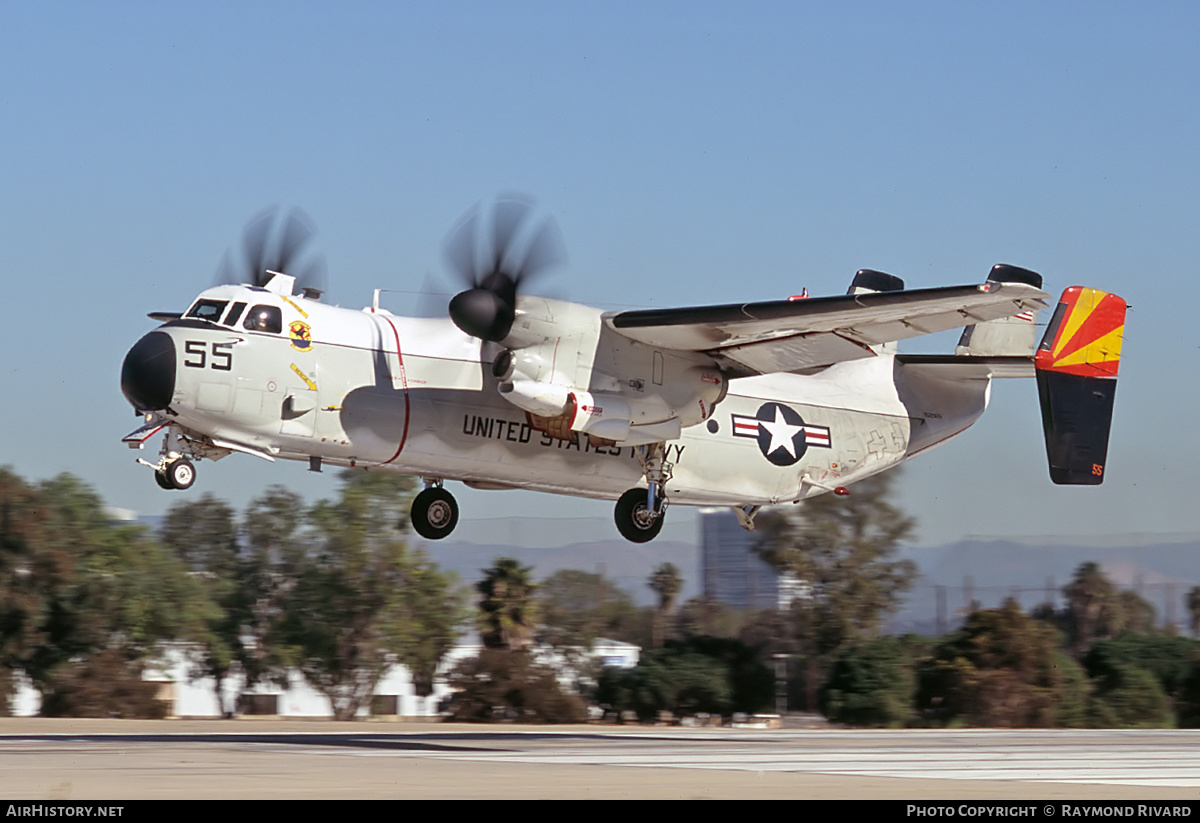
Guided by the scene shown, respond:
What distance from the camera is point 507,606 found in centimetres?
4369

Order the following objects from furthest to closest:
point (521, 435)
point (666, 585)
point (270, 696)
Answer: point (666, 585) < point (270, 696) < point (521, 435)

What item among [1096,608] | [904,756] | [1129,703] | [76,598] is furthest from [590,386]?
[1096,608]

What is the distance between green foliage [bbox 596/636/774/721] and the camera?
38250 millimetres

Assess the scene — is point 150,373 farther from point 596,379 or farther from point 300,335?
point 596,379

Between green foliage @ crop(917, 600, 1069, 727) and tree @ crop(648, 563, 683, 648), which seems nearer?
green foliage @ crop(917, 600, 1069, 727)

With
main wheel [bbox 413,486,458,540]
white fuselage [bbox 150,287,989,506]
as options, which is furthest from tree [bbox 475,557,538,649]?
main wheel [bbox 413,486,458,540]

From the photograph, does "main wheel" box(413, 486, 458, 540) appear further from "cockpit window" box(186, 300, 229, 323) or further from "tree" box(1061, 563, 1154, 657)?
"tree" box(1061, 563, 1154, 657)

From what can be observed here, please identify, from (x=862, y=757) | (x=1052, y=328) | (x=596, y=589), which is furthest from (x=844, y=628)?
(x=862, y=757)

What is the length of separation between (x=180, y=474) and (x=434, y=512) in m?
4.82

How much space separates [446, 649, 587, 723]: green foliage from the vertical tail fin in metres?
15.7

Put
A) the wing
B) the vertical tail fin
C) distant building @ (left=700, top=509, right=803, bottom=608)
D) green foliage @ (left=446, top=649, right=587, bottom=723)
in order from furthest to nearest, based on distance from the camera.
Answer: distant building @ (left=700, top=509, right=803, bottom=608) → green foliage @ (left=446, top=649, right=587, bottom=723) → the vertical tail fin → the wing

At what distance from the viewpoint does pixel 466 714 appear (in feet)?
119
